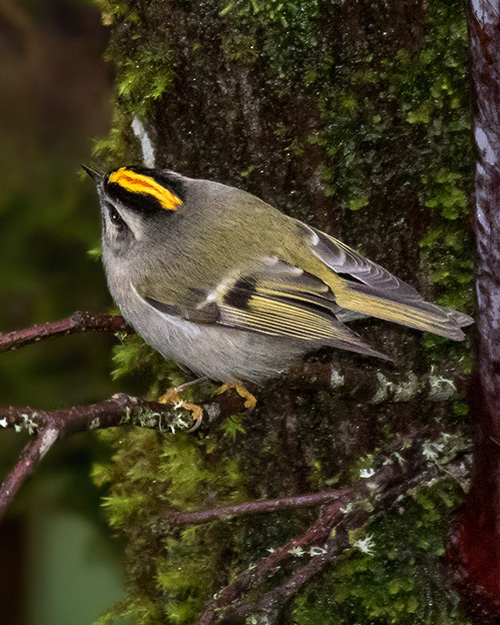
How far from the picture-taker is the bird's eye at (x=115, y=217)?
2078 mm

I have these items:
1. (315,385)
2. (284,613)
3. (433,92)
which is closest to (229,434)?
(315,385)

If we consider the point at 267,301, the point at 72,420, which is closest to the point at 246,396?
the point at 267,301

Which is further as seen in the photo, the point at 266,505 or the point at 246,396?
the point at 246,396

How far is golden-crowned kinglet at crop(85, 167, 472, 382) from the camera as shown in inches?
76.6

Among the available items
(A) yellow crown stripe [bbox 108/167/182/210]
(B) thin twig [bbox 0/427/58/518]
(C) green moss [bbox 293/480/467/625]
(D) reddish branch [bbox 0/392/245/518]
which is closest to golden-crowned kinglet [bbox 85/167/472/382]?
(A) yellow crown stripe [bbox 108/167/182/210]

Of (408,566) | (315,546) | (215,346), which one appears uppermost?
(215,346)

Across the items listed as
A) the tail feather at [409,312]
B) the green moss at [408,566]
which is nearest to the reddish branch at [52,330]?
the tail feather at [409,312]

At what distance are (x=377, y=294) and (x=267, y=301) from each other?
287mm

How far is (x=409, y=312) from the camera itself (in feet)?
6.16

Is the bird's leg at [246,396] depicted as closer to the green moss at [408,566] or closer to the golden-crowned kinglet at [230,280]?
the golden-crowned kinglet at [230,280]

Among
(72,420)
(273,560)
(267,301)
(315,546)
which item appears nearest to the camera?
(72,420)

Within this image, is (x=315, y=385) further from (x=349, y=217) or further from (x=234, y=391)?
(x=349, y=217)

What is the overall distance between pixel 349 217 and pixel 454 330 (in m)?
0.39

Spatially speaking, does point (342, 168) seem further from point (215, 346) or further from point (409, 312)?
point (215, 346)
